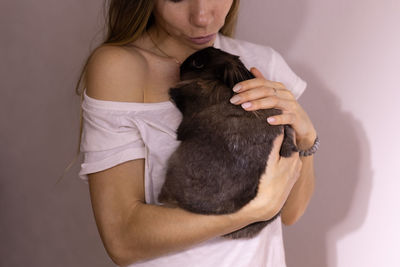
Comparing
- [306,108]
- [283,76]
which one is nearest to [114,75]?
[283,76]

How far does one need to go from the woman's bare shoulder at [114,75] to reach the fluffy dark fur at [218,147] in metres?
0.12

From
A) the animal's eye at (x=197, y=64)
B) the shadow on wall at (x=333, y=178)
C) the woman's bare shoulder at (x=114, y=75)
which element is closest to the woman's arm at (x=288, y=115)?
the animal's eye at (x=197, y=64)

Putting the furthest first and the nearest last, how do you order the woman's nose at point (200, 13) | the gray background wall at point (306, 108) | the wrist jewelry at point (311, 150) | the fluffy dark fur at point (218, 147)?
1. the gray background wall at point (306, 108)
2. the wrist jewelry at point (311, 150)
3. the woman's nose at point (200, 13)
4. the fluffy dark fur at point (218, 147)

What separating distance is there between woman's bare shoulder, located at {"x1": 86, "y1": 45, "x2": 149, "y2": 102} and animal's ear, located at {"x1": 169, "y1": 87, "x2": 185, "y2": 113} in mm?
82

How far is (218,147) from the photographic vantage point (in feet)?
3.74

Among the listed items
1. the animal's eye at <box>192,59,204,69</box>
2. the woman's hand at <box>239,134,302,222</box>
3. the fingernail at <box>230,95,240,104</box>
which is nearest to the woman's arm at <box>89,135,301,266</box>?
the woman's hand at <box>239,134,302,222</box>

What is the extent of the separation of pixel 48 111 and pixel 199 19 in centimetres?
120

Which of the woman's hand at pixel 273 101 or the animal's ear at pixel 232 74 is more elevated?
the animal's ear at pixel 232 74

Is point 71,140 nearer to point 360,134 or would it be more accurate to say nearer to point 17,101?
point 17,101

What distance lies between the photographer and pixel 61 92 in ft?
7.12

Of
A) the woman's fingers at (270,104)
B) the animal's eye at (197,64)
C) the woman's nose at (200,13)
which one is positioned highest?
the woman's nose at (200,13)

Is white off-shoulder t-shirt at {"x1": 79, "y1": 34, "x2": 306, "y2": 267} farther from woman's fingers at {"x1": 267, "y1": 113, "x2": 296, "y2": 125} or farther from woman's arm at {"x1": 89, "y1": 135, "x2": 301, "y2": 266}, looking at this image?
woman's fingers at {"x1": 267, "y1": 113, "x2": 296, "y2": 125}

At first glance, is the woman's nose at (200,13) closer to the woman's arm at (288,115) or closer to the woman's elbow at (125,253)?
the woman's arm at (288,115)

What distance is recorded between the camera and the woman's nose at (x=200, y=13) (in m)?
1.24
